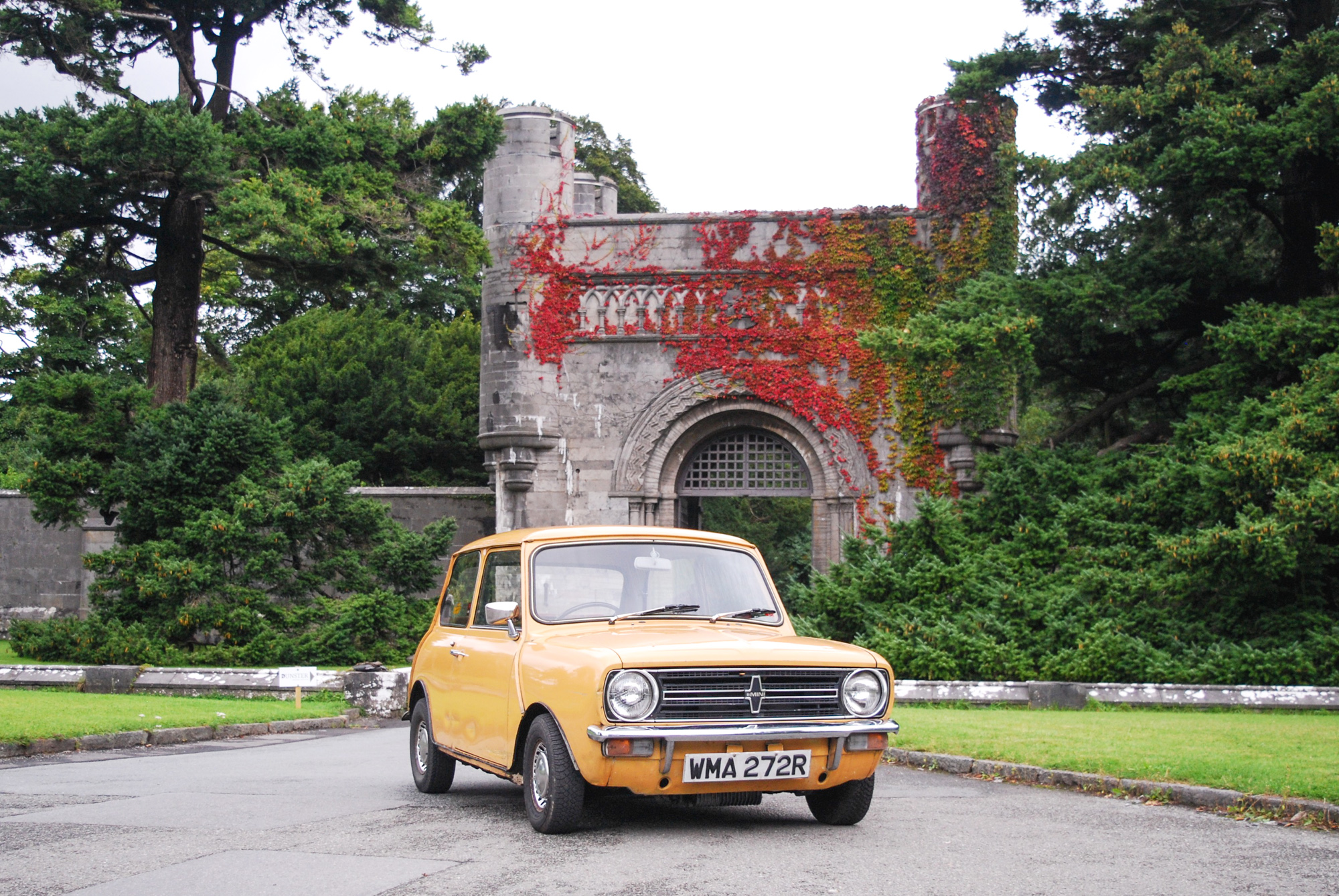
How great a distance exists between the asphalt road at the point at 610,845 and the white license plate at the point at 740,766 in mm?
337

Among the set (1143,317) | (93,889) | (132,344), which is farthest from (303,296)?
(93,889)

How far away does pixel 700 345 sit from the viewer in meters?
23.3

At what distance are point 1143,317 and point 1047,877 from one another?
15.7 meters

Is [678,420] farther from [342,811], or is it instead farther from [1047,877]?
[1047,877]

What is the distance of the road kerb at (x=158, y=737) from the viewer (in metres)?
11.0

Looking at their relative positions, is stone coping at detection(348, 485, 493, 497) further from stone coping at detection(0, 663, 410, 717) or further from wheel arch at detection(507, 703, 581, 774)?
wheel arch at detection(507, 703, 581, 774)

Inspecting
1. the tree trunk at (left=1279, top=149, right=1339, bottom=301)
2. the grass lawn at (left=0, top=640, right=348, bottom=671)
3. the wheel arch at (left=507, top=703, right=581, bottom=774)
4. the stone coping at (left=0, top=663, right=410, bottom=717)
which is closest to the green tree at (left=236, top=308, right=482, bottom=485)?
the grass lawn at (left=0, top=640, right=348, bottom=671)

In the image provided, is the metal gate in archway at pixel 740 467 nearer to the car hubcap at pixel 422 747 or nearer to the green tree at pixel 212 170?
the green tree at pixel 212 170

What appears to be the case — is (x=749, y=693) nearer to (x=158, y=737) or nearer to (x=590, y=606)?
(x=590, y=606)

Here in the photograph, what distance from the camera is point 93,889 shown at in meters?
5.48

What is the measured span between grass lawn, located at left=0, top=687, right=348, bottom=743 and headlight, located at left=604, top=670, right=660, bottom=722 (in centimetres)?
687

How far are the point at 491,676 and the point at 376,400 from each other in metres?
26.4

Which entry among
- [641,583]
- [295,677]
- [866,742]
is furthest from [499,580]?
[295,677]

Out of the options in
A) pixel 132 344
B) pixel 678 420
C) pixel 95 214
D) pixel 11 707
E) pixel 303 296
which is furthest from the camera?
pixel 303 296
